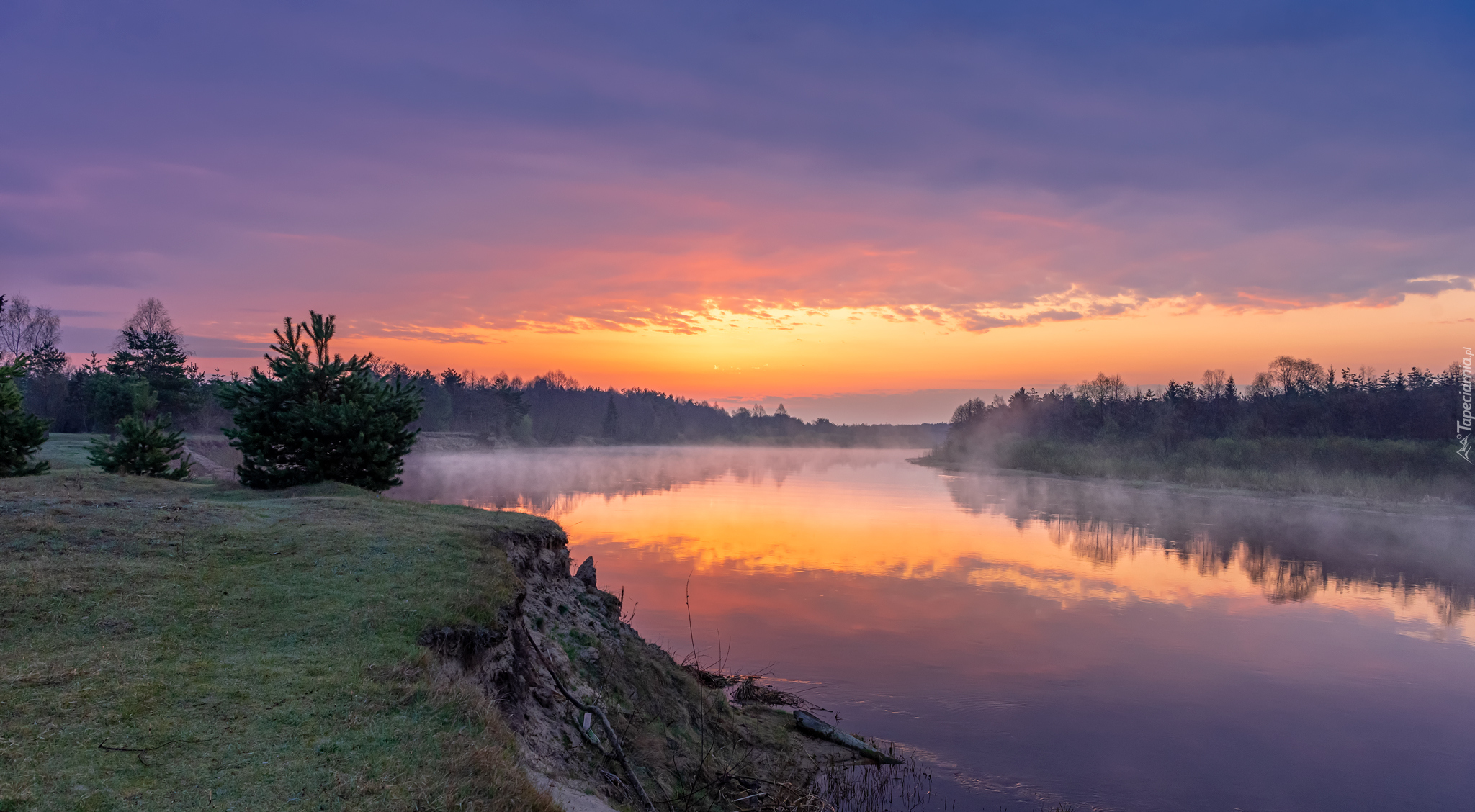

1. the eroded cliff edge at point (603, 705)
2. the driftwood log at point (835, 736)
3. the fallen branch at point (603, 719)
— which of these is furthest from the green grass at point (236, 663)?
the driftwood log at point (835, 736)

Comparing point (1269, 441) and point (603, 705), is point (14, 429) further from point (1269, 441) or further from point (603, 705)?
point (1269, 441)

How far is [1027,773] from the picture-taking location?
1129 centimetres

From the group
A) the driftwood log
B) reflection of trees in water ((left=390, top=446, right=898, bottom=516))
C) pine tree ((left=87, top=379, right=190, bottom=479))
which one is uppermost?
pine tree ((left=87, top=379, right=190, bottom=479))

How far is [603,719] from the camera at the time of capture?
9.15 m

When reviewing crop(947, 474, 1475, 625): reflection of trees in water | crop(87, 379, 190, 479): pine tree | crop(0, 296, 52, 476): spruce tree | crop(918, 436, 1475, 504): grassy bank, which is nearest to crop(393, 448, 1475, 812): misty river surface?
crop(947, 474, 1475, 625): reflection of trees in water

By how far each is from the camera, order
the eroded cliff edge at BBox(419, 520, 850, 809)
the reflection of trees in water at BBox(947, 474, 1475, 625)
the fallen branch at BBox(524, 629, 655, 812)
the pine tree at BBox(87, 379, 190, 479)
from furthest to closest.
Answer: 1. the reflection of trees in water at BBox(947, 474, 1475, 625)
2. the pine tree at BBox(87, 379, 190, 479)
3. the eroded cliff edge at BBox(419, 520, 850, 809)
4. the fallen branch at BBox(524, 629, 655, 812)

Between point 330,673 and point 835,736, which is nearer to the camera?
point 330,673

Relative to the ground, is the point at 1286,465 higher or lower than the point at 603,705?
higher

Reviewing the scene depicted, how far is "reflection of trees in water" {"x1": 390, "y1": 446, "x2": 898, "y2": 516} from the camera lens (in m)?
44.6

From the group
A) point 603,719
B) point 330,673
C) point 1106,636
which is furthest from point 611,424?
point 330,673

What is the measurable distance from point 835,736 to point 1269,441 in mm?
64013

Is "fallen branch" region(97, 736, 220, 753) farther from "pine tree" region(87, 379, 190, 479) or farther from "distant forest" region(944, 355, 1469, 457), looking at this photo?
"distant forest" region(944, 355, 1469, 457)

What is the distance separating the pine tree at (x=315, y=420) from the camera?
18.2 m

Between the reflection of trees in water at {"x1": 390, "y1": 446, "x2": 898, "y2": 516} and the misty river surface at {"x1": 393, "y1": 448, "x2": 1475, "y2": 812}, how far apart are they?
169 inches
